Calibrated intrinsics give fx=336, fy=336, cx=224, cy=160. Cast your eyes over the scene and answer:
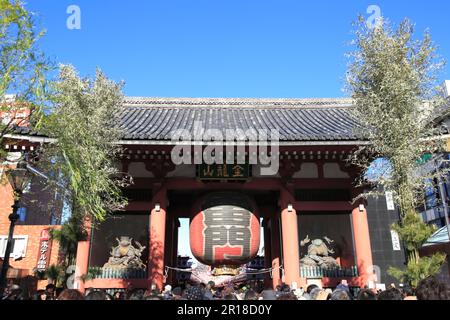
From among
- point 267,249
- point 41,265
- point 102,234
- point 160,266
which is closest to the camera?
point 160,266

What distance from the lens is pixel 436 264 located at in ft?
23.7

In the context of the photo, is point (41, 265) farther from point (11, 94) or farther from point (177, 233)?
point (11, 94)

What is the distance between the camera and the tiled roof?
39.5 feet

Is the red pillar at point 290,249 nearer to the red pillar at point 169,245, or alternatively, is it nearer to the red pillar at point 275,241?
the red pillar at point 275,241

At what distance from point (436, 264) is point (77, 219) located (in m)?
8.31

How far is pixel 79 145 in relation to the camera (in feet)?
27.1

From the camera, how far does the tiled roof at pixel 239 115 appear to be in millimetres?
12045

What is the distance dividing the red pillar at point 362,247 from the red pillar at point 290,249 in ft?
6.46

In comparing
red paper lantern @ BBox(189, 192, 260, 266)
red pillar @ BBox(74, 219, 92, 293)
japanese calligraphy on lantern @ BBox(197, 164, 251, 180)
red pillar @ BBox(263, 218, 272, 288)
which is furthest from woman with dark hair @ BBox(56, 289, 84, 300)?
red pillar @ BBox(263, 218, 272, 288)

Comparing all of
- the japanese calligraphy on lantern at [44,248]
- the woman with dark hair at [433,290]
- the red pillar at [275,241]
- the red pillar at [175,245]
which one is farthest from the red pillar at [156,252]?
the japanese calligraphy on lantern at [44,248]

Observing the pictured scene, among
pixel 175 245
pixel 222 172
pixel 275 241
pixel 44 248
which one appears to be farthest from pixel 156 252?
pixel 44 248

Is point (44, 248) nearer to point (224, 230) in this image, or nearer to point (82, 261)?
point (82, 261)

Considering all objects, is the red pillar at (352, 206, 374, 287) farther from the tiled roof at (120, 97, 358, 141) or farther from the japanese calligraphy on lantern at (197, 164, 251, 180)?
the japanese calligraphy on lantern at (197, 164, 251, 180)
